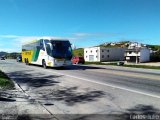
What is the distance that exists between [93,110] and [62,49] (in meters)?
20.9

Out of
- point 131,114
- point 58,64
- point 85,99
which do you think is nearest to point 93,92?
point 85,99

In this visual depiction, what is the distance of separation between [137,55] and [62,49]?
71.0 meters

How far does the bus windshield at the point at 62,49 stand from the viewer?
2917 centimetres

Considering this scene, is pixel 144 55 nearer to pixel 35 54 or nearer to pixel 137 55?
pixel 137 55

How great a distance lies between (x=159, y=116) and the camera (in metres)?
7.86

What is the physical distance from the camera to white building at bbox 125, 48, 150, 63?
96.6m

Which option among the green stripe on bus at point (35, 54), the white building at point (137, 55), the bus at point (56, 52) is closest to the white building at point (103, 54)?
the white building at point (137, 55)

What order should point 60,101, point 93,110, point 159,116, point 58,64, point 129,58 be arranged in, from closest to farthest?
1. point 159,116
2. point 93,110
3. point 60,101
4. point 58,64
5. point 129,58

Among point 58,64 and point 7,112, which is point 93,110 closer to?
point 7,112

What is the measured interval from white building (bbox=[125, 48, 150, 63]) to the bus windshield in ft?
223

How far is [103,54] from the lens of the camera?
338ft

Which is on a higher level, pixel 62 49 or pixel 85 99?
pixel 62 49

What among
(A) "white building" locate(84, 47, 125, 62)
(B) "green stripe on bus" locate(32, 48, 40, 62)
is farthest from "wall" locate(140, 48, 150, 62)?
(B) "green stripe on bus" locate(32, 48, 40, 62)

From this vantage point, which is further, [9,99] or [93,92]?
[93,92]
